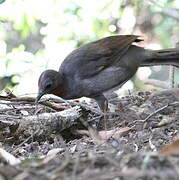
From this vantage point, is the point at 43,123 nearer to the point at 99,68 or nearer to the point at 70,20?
the point at 99,68

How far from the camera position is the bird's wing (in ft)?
20.5

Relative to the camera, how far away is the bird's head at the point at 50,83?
230 inches

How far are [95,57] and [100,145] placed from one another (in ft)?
7.78

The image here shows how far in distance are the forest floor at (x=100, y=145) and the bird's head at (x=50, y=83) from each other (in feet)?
0.80

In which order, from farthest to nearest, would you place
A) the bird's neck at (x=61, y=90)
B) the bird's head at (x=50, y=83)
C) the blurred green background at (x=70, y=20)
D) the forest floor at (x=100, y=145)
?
1. the blurred green background at (x=70, y=20)
2. the bird's neck at (x=61, y=90)
3. the bird's head at (x=50, y=83)
4. the forest floor at (x=100, y=145)

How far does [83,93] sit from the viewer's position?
618 cm

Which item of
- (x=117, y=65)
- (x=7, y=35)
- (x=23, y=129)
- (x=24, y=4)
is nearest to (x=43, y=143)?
(x=23, y=129)

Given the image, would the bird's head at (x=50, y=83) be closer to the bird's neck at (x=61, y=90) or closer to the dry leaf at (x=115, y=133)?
the bird's neck at (x=61, y=90)

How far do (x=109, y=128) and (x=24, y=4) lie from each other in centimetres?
478

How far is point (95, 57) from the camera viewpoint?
627 cm

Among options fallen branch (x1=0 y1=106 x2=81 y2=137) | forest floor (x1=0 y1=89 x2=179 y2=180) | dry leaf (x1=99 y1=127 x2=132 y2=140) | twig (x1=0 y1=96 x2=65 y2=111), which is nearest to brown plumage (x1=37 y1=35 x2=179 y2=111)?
forest floor (x1=0 y1=89 x2=179 y2=180)

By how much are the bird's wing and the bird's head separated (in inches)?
9.7

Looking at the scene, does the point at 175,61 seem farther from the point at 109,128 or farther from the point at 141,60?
the point at 109,128

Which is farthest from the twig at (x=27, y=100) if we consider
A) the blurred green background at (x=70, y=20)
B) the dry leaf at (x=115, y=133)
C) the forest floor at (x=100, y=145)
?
the blurred green background at (x=70, y=20)
